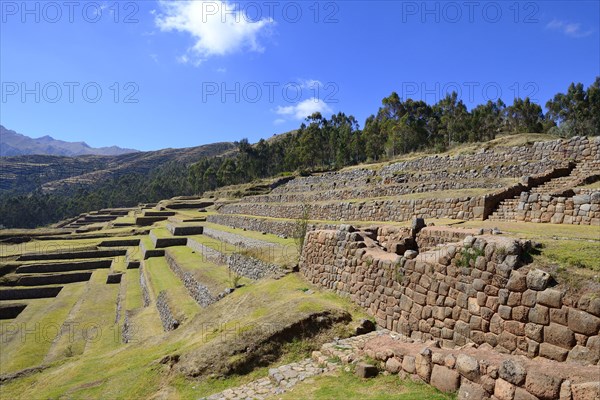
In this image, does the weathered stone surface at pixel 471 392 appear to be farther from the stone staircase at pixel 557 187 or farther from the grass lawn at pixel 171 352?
the stone staircase at pixel 557 187

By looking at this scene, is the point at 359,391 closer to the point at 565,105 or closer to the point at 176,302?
the point at 176,302

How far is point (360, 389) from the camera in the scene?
5.22 m

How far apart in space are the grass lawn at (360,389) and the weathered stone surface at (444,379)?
0.08 m

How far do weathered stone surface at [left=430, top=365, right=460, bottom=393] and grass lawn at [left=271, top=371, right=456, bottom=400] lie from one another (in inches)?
3.0

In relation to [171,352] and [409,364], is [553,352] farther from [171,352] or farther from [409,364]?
[171,352]

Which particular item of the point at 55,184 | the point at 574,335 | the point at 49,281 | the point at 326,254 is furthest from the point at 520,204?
the point at 55,184

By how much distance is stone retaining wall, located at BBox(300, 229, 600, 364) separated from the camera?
177 inches

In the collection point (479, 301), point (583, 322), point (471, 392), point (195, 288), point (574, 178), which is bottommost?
point (195, 288)

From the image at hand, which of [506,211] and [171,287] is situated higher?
[506,211]

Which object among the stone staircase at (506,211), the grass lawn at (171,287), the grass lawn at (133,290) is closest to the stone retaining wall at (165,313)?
the grass lawn at (171,287)

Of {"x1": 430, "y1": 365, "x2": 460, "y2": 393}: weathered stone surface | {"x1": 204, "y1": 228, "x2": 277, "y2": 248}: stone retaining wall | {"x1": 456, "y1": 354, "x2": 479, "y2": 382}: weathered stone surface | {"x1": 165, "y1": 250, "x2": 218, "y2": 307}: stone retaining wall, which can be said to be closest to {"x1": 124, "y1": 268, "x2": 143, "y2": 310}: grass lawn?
{"x1": 165, "y1": 250, "x2": 218, "y2": 307}: stone retaining wall

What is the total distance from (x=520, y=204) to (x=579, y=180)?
12.6 ft

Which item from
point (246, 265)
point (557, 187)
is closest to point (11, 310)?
point (246, 265)

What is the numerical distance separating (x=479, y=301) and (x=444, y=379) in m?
1.44
